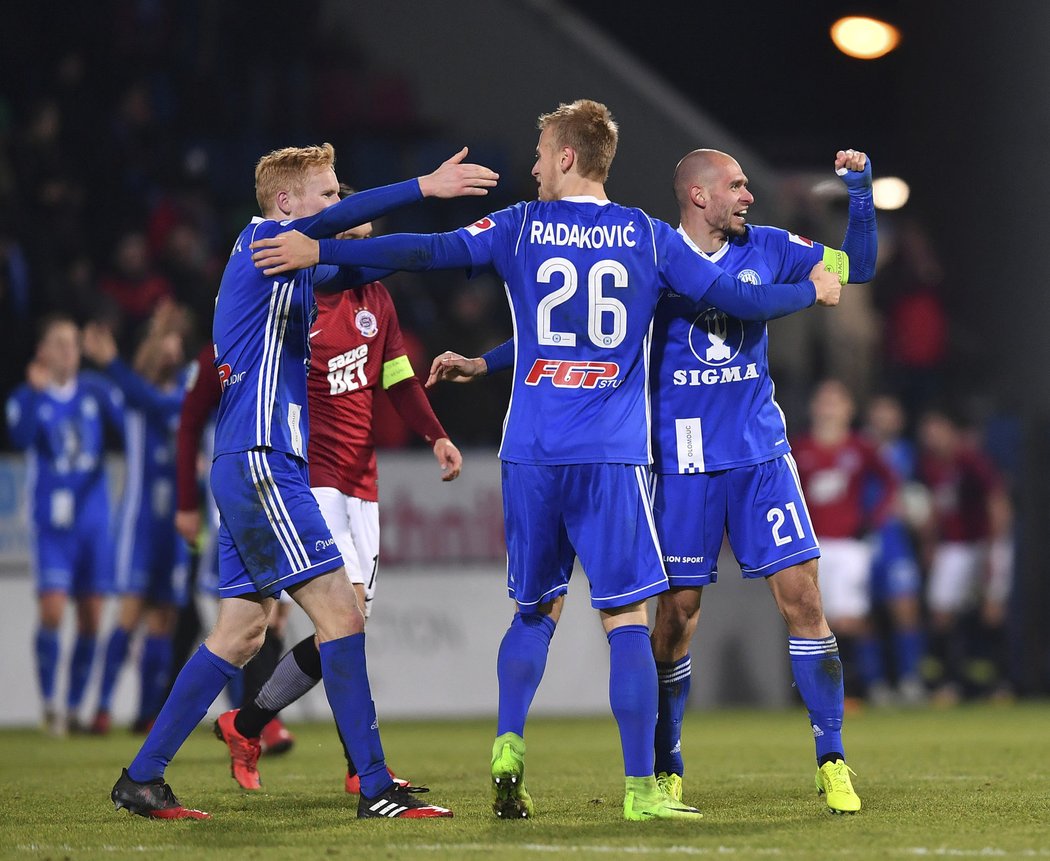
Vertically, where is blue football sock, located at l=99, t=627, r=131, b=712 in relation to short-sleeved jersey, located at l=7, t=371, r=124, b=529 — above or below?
below

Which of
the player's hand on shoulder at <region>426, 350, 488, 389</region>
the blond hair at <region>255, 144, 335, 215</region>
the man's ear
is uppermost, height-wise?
the blond hair at <region>255, 144, 335, 215</region>

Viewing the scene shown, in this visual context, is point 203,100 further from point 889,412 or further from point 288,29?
point 889,412

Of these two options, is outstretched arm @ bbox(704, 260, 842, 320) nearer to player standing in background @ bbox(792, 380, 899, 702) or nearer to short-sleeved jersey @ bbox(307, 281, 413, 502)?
short-sleeved jersey @ bbox(307, 281, 413, 502)

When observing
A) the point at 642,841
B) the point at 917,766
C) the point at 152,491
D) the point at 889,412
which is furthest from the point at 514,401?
the point at 889,412

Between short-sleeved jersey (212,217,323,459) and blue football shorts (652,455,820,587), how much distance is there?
1.33 metres

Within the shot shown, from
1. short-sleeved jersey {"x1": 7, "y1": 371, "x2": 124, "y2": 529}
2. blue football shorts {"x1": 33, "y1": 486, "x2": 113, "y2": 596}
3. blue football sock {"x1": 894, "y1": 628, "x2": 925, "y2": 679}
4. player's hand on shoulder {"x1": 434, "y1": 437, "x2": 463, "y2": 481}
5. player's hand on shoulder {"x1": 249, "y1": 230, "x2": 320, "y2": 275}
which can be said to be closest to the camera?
player's hand on shoulder {"x1": 249, "y1": 230, "x2": 320, "y2": 275}

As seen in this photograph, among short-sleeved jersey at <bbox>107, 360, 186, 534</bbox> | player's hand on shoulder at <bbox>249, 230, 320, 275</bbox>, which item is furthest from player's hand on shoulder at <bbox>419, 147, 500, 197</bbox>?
short-sleeved jersey at <bbox>107, 360, 186, 534</bbox>

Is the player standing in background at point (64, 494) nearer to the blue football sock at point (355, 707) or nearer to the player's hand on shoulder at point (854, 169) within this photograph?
the blue football sock at point (355, 707)

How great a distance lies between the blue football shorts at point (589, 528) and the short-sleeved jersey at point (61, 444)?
689 centimetres

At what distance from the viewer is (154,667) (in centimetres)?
1105

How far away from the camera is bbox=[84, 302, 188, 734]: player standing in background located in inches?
430

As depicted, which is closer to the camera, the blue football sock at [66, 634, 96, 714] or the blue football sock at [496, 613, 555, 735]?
the blue football sock at [496, 613, 555, 735]

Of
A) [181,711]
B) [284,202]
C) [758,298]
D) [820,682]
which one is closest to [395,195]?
[284,202]

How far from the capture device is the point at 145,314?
48.5 feet
